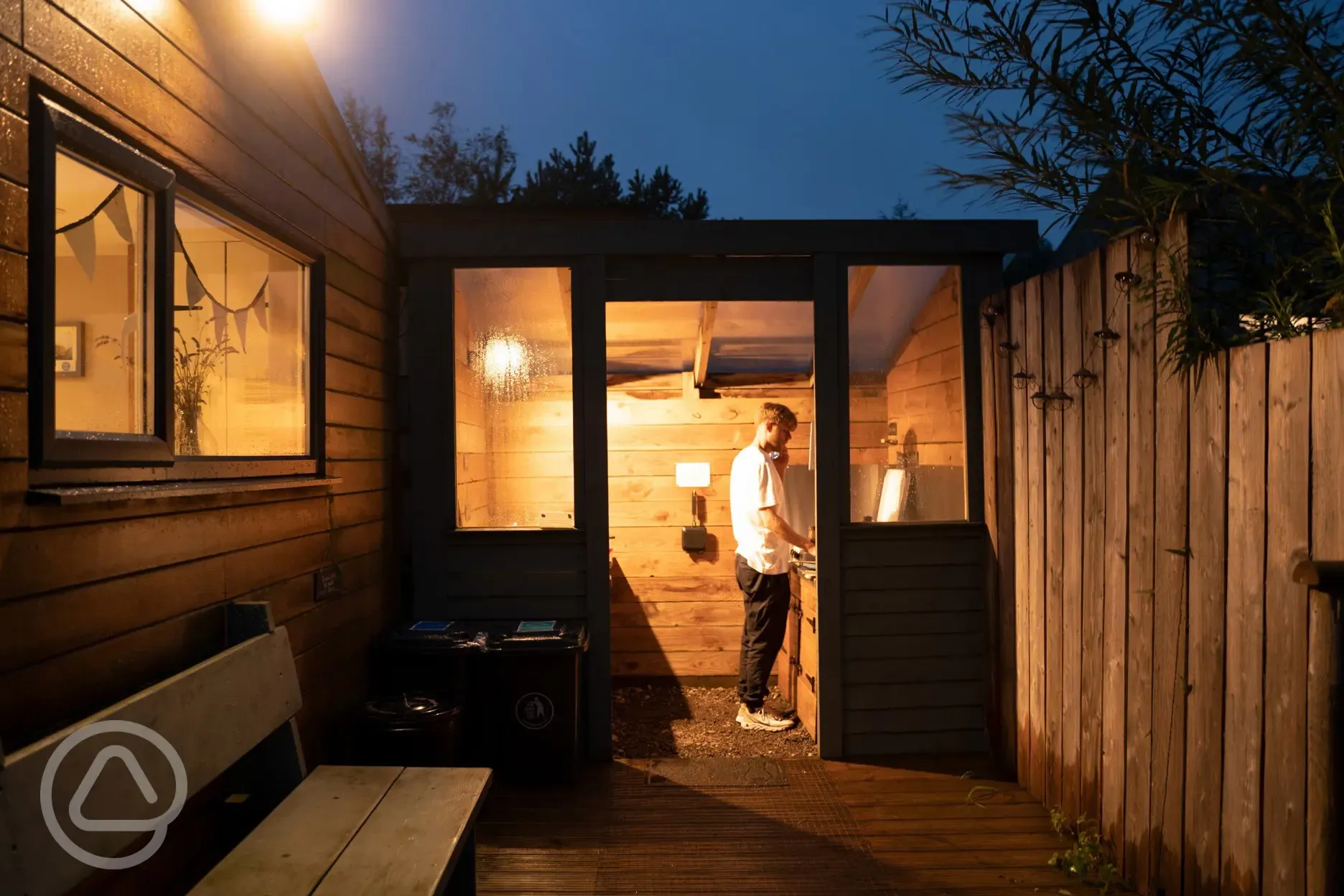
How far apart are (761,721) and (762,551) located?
1002 millimetres

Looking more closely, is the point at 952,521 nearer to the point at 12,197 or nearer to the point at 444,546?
→ the point at 444,546

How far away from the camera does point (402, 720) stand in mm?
3639

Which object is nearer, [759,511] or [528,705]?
[528,705]

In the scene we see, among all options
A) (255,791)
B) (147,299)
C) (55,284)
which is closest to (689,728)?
(255,791)

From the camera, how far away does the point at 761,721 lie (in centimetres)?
543

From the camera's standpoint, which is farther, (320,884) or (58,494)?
(320,884)

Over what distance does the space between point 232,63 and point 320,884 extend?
8.03 feet

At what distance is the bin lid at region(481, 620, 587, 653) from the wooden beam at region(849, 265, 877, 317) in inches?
83.8

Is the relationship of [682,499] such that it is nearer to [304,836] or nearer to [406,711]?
[406,711]

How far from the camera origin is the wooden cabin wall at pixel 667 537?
6.67 meters

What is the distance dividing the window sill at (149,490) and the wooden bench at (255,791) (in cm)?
38

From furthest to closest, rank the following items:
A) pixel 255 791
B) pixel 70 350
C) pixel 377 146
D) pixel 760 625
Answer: pixel 377 146 < pixel 760 625 < pixel 255 791 < pixel 70 350

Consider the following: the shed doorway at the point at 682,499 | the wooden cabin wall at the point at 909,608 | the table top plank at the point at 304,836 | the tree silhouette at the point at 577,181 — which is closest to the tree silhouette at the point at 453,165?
the tree silhouette at the point at 577,181

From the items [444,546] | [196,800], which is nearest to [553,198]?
[444,546]
